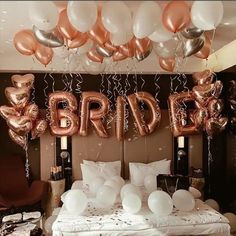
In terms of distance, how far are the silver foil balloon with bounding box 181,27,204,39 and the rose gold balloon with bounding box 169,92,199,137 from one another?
59.4 inches

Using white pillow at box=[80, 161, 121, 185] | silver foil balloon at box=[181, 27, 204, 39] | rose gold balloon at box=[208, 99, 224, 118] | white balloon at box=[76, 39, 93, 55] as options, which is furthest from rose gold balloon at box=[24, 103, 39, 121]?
rose gold balloon at box=[208, 99, 224, 118]

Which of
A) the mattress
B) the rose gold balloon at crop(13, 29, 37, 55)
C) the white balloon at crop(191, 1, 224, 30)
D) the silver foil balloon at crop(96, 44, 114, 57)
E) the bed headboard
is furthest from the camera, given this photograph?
the bed headboard

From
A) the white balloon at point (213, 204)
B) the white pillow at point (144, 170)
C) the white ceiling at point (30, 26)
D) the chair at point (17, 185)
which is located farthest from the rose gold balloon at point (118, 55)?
the white balloon at point (213, 204)

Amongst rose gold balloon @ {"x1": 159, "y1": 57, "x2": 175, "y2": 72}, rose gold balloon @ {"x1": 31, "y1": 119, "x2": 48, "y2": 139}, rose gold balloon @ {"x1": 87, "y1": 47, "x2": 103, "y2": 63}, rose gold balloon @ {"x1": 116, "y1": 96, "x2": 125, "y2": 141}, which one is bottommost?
rose gold balloon @ {"x1": 31, "y1": 119, "x2": 48, "y2": 139}

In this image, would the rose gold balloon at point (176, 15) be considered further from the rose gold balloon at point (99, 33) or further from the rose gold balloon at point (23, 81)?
the rose gold balloon at point (23, 81)

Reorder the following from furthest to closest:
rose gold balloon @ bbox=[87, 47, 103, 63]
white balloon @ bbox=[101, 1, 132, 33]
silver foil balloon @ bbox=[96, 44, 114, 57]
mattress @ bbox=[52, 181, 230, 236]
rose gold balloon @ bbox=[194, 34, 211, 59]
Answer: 1. rose gold balloon @ bbox=[87, 47, 103, 63]
2. rose gold balloon @ bbox=[194, 34, 211, 59]
3. silver foil balloon @ bbox=[96, 44, 114, 57]
4. mattress @ bbox=[52, 181, 230, 236]
5. white balloon @ bbox=[101, 1, 132, 33]

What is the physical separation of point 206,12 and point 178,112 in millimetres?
2195

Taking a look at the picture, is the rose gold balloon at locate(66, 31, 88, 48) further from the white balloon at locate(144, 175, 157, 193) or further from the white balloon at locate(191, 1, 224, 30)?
the white balloon at locate(144, 175, 157, 193)

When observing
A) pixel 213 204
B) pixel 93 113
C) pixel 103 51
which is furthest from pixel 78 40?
pixel 213 204

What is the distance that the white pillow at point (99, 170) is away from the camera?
420cm

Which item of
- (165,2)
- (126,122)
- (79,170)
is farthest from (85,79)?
(165,2)

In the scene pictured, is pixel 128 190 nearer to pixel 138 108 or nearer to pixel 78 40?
pixel 138 108

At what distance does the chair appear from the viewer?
13.9ft

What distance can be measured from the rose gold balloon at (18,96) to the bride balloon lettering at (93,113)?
37cm
